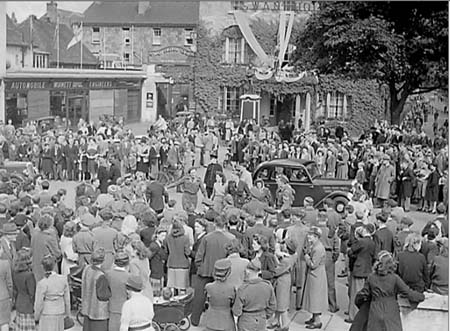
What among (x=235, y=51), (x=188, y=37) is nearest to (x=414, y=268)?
(x=235, y=51)

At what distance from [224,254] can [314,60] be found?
7381 millimetres

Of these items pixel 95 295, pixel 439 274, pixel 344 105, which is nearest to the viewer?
pixel 95 295

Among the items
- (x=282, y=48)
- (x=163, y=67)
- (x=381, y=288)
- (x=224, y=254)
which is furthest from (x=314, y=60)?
(x=381, y=288)

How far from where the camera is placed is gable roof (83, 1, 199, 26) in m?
17.2

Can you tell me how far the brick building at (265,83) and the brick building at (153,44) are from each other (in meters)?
0.59

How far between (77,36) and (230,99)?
181 inches

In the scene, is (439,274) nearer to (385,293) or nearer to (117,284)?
(385,293)

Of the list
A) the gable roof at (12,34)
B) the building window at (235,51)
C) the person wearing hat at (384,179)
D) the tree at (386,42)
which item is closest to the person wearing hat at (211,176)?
the tree at (386,42)

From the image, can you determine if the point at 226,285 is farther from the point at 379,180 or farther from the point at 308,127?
the point at 308,127

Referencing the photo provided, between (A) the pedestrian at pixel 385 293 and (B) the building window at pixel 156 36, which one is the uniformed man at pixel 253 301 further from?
(B) the building window at pixel 156 36

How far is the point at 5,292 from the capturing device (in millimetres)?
6660

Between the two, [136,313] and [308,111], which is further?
[308,111]

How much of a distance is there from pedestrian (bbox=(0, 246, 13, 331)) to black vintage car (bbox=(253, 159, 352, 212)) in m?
6.35

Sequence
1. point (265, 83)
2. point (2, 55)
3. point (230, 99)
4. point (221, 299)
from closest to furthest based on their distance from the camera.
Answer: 1. point (221, 299)
2. point (2, 55)
3. point (265, 83)
4. point (230, 99)
